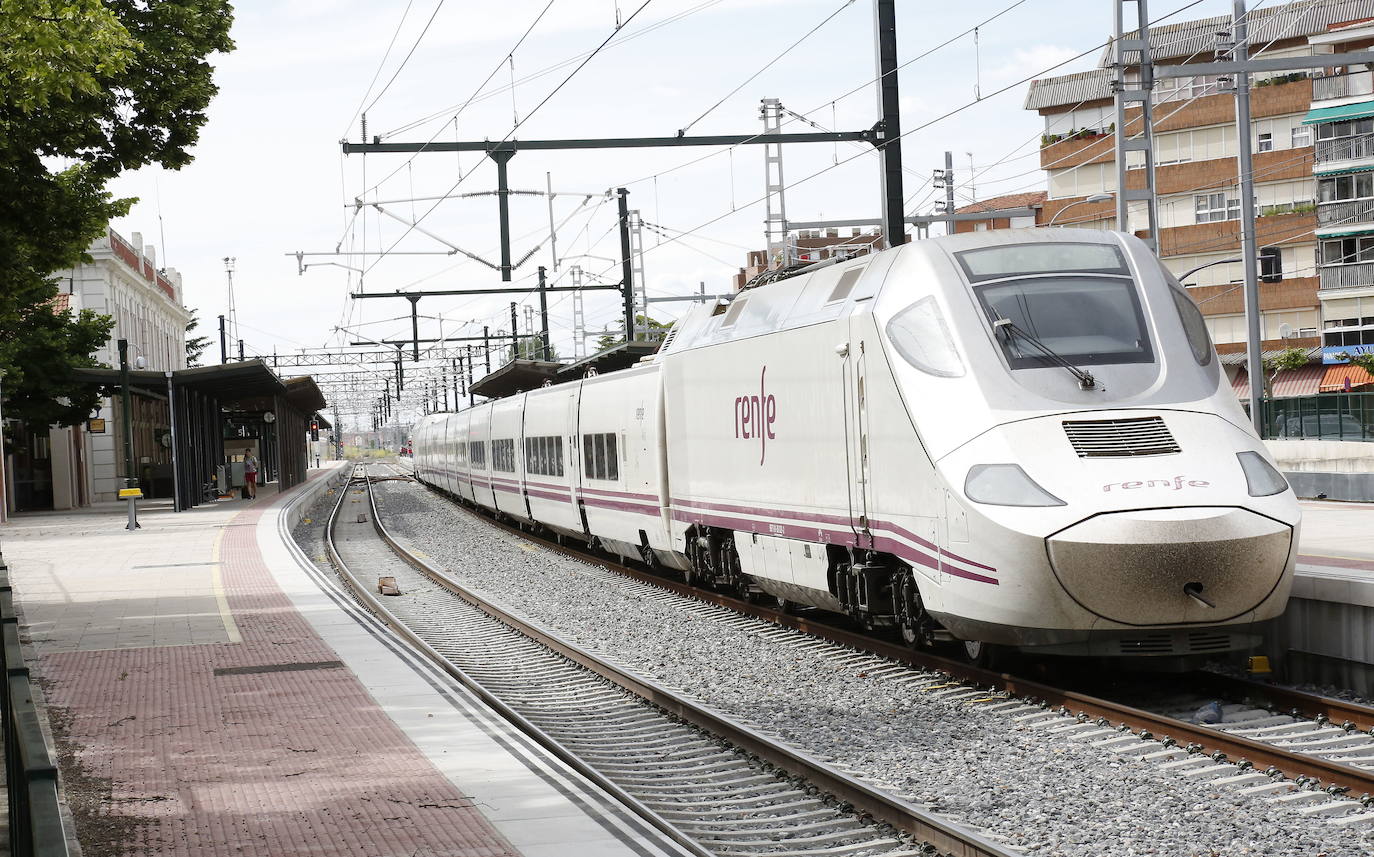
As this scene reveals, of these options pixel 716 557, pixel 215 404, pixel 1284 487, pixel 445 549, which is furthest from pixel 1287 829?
pixel 215 404

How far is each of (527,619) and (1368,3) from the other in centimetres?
5061

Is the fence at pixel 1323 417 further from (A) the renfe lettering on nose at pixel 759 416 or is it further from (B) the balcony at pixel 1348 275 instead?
(B) the balcony at pixel 1348 275

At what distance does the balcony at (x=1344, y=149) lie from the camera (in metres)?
48.0

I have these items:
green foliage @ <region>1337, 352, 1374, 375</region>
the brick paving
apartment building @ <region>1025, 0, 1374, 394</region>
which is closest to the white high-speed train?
the brick paving

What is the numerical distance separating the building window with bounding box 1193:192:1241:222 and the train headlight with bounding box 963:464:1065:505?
49.3 meters

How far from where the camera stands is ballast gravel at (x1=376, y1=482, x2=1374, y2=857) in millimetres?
6340

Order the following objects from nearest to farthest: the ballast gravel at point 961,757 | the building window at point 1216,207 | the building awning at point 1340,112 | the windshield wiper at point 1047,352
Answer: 1. the ballast gravel at point 961,757
2. the windshield wiper at point 1047,352
3. the building awning at point 1340,112
4. the building window at point 1216,207

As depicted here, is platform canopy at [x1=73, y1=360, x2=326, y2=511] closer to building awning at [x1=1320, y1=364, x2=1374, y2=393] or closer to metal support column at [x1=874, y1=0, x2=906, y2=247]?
metal support column at [x1=874, y1=0, x2=906, y2=247]

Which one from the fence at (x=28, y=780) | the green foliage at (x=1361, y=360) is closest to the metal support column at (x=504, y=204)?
the fence at (x=28, y=780)

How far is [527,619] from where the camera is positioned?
15.7m

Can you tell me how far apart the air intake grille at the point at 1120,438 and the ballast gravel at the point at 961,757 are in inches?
73.0

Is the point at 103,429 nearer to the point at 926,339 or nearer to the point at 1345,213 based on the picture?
the point at 926,339

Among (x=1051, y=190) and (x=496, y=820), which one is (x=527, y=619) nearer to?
(x=496, y=820)

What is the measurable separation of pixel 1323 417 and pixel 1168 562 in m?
22.6
